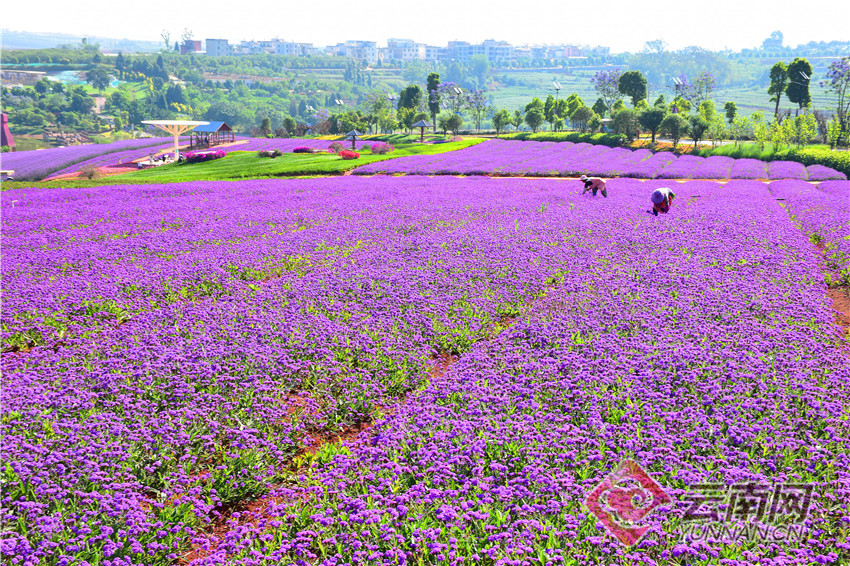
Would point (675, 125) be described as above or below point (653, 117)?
below

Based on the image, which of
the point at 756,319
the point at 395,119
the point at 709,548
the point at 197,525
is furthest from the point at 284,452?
the point at 395,119

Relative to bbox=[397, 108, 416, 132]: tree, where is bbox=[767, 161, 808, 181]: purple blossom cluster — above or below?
below

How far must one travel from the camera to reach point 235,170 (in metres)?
45.8

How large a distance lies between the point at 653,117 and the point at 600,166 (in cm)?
2560

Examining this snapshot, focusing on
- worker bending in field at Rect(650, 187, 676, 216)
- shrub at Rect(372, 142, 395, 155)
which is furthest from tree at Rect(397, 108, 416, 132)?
worker bending in field at Rect(650, 187, 676, 216)

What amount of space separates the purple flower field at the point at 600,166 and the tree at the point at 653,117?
894 cm

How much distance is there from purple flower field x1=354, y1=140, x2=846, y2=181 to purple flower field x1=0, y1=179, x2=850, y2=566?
2591 cm

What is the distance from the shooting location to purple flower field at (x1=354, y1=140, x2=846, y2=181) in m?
40.1

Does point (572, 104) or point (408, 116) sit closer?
point (408, 116)

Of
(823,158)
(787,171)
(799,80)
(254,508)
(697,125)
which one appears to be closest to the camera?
(254,508)

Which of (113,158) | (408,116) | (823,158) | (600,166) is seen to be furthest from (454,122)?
(823,158)

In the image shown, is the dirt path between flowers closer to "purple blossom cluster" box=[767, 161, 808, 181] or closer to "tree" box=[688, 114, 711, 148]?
"purple blossom cluster" box=[767, 161, 808, 181]

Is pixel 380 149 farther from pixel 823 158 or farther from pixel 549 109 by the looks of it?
pixel 549 109

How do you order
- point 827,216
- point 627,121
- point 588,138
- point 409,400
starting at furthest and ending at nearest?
1. point 588,138
2. point 627,121
3. point 827,216
4. point 409,400
